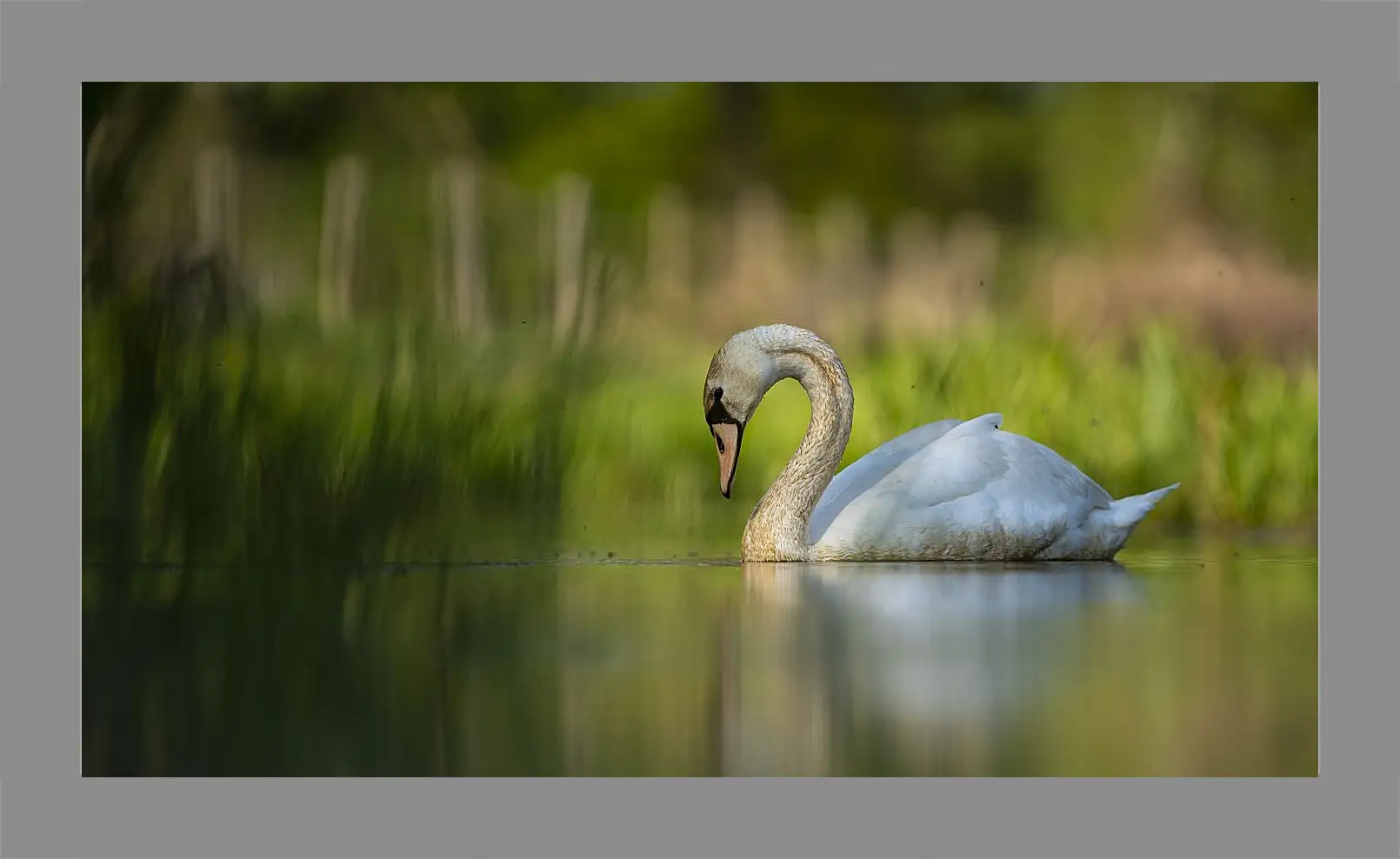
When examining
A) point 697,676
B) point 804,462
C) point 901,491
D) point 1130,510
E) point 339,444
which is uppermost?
point 339,444

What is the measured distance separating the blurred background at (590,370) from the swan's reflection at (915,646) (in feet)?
0.32

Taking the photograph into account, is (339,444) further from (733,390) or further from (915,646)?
(915,646)

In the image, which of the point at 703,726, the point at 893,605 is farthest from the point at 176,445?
the point at 703,726

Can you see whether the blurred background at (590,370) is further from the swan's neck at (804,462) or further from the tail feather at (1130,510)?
the tail feather at (1130,510)

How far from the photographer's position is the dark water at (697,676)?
5129 mm

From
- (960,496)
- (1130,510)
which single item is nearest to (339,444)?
(960,496)

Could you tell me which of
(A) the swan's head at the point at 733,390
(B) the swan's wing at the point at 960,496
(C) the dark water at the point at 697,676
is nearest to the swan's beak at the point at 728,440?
(A) the swan's head at the point at 733,390

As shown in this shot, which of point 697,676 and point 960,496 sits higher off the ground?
point 960,496

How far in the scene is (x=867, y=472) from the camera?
10172 mm

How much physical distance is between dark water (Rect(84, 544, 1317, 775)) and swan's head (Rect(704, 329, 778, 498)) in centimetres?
129

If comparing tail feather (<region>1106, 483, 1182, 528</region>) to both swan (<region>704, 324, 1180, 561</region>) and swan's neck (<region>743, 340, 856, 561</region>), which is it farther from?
swan's neck (<region>743, 340, 856, 561</region>)

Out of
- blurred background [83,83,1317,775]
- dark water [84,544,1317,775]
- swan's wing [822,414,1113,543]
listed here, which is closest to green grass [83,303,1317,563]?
blurred background [83,83,1317,775]

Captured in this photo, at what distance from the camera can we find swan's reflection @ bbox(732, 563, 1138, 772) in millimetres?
5410

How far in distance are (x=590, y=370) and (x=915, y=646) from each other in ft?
11.1
